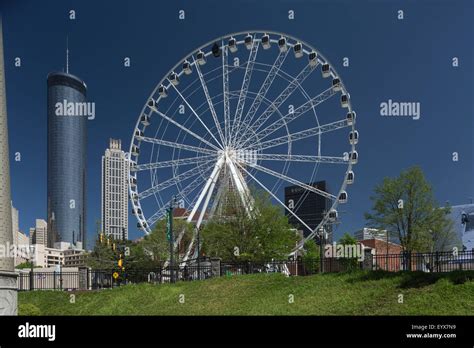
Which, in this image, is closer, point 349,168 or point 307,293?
point 307,293

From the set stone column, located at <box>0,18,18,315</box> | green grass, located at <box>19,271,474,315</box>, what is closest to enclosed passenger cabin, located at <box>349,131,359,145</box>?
green grass, located at <box>19,271,474,315</box>

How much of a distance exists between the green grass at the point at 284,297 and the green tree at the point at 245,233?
862 centimetres

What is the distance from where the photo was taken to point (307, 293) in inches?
587

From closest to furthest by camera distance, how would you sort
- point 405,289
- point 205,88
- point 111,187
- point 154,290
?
point 405,289 → point 154,290 → point 205,88 → point 111,187

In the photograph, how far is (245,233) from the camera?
2747 cm

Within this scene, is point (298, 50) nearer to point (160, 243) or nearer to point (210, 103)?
point (210, 103)

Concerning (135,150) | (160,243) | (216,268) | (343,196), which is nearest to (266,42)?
(343,196)

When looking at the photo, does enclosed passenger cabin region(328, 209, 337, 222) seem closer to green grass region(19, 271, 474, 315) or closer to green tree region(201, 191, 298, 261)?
green tree region(201, 191, 298, 261)

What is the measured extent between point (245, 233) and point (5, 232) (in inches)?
708

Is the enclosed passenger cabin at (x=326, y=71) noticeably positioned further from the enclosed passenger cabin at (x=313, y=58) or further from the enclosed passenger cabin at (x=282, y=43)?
the enclosed passenger cabin at (x=282, y=43)

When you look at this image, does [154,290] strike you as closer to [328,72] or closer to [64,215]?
[328,72]

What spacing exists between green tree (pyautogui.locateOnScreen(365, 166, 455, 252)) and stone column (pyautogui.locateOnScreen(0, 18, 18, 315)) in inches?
789
